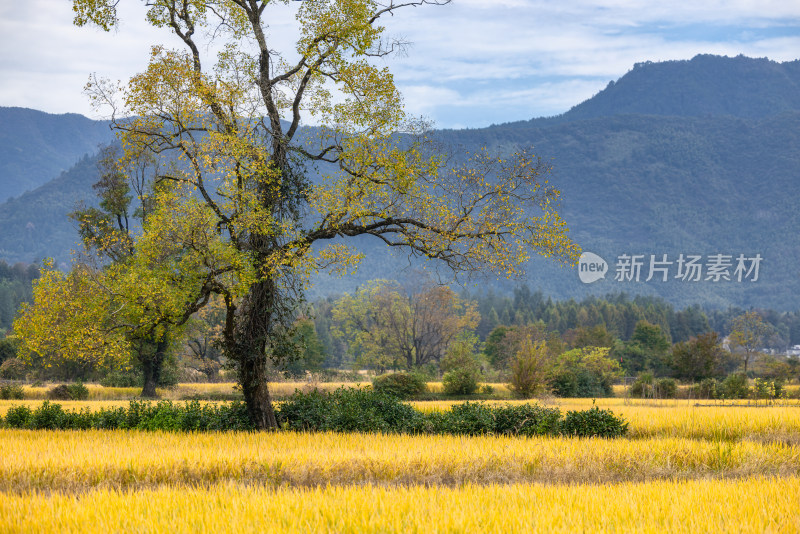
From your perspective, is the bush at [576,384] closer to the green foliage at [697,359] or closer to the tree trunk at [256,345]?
the green foliage at [697,359]

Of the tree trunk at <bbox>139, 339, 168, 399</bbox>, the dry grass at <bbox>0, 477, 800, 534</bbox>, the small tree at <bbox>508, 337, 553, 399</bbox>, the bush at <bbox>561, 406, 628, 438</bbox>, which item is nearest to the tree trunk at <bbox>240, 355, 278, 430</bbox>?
the dry grass at <bbox>0, 477, 800, 534</bbox>

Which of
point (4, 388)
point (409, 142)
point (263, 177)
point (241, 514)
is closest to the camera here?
point (241, 514)

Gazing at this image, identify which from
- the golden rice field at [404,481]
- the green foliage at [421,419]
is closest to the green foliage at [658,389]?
the golden rice field at [404,481]

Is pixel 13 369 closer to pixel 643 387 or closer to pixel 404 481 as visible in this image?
pixel 643 387

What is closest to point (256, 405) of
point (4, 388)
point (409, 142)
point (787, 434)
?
point (409, 142)

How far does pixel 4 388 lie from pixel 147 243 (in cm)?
2430

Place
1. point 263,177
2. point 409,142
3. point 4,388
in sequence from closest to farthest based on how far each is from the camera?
point 263,177
point 409,142
point 4,388

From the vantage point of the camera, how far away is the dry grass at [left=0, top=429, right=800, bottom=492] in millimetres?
11320

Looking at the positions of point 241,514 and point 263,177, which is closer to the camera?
point 241,514

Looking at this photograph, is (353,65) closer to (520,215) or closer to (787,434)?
(520,215)

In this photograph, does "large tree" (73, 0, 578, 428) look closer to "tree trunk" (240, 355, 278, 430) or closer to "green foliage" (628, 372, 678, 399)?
"tree trunk" (240, 355, 278, 430)

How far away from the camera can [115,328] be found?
16.6 m

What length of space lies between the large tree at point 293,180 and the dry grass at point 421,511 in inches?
286

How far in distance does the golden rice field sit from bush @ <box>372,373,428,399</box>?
22339 millimetres
